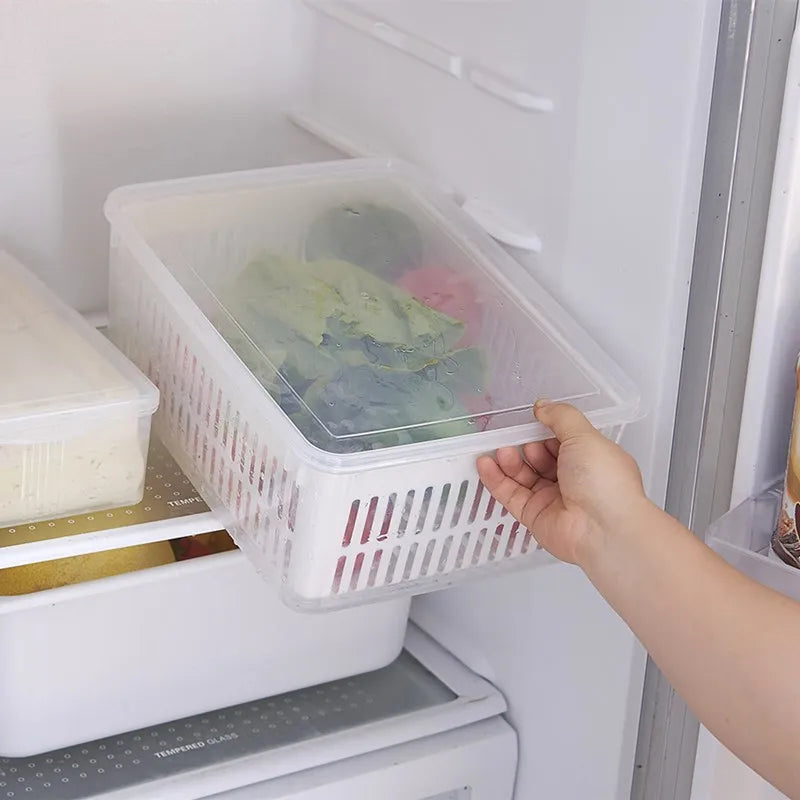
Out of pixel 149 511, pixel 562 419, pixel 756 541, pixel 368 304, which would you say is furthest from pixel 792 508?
pixel 149 511

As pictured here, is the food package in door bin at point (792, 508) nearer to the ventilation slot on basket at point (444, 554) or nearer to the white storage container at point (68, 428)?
the ventilation slot on basket at point (444, 554)

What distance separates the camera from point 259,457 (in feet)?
3.16

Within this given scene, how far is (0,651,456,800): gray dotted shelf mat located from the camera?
112 cm

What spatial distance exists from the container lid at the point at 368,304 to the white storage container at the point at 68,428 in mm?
95

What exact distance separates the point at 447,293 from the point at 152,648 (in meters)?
0.40

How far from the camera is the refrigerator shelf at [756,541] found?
90cm

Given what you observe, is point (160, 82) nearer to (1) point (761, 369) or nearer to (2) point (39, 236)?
(2) point (39, 236)

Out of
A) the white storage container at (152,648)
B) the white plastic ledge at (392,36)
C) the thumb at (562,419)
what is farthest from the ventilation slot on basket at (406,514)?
the white plastic ledge at (392,36)

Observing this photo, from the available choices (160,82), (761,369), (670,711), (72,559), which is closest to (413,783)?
(670,711)

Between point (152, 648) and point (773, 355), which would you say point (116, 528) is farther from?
point (773, 355)

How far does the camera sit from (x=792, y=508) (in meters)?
0.90

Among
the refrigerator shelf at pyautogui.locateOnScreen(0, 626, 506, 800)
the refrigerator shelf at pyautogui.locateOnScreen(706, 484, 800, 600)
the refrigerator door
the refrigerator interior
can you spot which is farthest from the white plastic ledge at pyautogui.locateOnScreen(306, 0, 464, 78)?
the refrigerator shelf at pyautogui.locateOnScreen(0, 626, 506, 800)

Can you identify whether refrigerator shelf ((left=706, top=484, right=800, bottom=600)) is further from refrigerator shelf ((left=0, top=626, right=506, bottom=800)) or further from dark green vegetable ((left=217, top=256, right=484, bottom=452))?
refrigerator shelf ((left=0, top=626, right=506, bottom=800))

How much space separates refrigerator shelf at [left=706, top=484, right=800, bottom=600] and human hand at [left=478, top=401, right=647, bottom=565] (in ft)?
0.29
